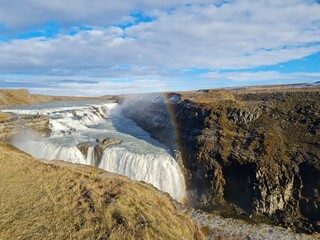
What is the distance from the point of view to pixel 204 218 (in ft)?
89.9

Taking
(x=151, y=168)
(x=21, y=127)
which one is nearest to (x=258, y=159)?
(x=151, y=168)

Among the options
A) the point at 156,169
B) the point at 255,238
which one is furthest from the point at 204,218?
the point at 156,169

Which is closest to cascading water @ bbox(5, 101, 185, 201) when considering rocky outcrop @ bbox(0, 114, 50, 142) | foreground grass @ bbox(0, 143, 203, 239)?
rocky outcrop @ bbox(0, 114, 50, 142)

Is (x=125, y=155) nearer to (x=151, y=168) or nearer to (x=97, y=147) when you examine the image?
(x=151, y=168)

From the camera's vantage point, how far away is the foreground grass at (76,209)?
12930 mm

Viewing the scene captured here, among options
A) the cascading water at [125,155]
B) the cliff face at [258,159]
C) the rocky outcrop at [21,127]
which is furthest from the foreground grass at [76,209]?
the rocky outcrop at [21,127]

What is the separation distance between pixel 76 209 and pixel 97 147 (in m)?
27.2

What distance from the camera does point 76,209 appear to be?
48.2 feet

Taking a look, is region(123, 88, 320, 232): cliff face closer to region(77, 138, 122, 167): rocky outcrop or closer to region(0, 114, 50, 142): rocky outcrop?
region(77, 138, 122, 167): rocky outcrop

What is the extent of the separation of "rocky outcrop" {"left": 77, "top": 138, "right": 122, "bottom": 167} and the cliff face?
8.83 m

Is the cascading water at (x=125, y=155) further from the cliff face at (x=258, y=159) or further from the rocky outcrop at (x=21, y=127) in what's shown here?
the cliff face at (x=258, y=159)

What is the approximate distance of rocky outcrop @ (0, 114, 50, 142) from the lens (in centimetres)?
4603

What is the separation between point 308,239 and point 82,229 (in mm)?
20071

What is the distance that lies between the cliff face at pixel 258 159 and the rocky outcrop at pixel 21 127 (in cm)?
2012
